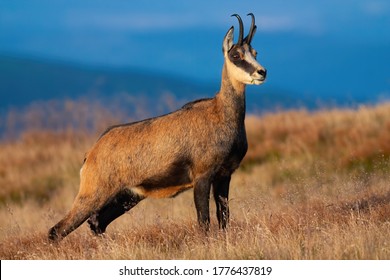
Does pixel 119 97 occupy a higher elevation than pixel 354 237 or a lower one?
higher

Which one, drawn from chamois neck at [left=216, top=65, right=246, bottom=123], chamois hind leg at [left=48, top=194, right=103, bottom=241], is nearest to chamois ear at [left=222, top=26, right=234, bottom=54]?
chamois neck at [left=216, top=65, right=246, bottom=123]

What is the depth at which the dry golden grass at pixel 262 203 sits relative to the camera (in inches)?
401

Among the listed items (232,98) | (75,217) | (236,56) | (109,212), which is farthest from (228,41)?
(75,217)

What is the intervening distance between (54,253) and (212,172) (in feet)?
7.42

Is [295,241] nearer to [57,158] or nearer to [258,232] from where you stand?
[258,232]

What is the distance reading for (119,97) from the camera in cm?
2752

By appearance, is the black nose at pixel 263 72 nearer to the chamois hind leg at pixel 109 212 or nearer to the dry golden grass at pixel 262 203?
the dry golden grass at pixel 262 203

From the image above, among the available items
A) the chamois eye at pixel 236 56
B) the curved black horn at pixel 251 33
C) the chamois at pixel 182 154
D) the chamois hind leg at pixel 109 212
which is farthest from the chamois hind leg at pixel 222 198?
the curved black horn at pixel 251 33

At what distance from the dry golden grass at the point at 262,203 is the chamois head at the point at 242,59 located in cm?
178

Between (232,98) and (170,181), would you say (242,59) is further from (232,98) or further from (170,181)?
(170,181)

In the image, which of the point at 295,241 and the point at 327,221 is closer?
the point at 295,241
